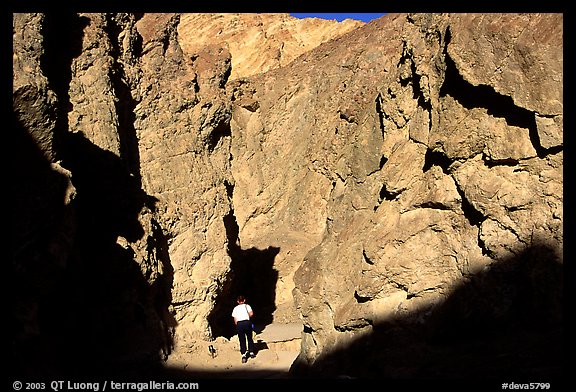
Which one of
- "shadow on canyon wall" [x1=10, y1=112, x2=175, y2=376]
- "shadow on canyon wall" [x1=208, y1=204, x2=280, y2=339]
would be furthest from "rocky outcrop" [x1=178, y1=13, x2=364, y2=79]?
"shadow on canyon wall" [x1=10, y1=112, x2=175, y2=376]

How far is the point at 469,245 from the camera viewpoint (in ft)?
21.1

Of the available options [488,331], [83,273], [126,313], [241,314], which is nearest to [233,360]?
[241,314]

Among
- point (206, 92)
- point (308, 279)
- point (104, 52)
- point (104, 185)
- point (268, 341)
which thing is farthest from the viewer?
point (206, 92)

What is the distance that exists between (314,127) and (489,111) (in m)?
13.9

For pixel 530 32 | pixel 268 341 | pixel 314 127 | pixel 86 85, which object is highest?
pixel 314 127

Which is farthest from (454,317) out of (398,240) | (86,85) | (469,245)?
(86,85)

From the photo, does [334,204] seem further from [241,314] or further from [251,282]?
[251,282]

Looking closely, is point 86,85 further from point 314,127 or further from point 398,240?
point 314,127

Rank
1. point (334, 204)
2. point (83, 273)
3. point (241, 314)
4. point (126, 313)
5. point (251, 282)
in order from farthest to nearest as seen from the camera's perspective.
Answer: point (251, 282), point (241, 314), point (334, 204), point (126, 313), point (83, 273)

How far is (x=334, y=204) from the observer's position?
9.55 metres

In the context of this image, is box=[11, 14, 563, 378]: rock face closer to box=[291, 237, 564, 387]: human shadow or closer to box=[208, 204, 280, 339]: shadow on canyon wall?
box=[291, 237, 564, 387]: human shadow

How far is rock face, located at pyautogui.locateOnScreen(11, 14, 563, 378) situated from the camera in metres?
5.73

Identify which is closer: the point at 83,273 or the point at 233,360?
the point at 83,273

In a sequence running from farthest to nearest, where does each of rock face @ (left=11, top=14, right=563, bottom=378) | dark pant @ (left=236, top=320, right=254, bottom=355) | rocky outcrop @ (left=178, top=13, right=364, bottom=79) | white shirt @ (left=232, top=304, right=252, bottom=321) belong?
1. rocky outcrop @ (left=178, top=13, right=364, bottom=79)
2. dark pant @ (left=236, top=320, right=254, bottom=355)
3. white shirt @ (left=232, top=304, right=252, bottom=321)
4. rock face @ (left=11, top=14, right=563, bottom=378)
